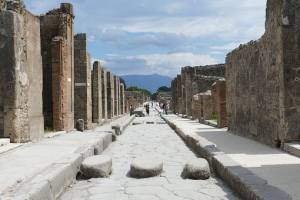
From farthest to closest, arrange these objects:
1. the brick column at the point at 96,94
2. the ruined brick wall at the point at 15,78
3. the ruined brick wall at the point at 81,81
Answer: the brick column at the point at 96,94
the ruined brick wall at the point at 81,81
the ruined brick wall at the point at 15,78

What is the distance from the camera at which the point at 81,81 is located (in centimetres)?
2023

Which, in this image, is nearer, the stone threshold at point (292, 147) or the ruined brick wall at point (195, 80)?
the stone threshold at point (292, 147)

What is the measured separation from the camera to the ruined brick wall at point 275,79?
32.5ft

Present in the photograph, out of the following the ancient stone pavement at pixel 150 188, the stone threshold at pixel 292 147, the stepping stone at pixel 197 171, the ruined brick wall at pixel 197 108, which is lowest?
the ancient stone pavement at pixel 150 188

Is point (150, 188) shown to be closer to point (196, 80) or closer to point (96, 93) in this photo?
point (96, 93)

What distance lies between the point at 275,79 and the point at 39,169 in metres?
5.18

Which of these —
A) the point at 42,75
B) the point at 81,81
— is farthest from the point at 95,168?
the point at 81,81

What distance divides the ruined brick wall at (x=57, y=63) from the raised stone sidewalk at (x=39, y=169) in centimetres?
500

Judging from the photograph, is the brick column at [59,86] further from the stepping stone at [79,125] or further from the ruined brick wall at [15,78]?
the ruined brick wall at [15,78]

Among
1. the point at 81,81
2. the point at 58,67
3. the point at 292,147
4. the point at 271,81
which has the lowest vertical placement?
the point at 292,147

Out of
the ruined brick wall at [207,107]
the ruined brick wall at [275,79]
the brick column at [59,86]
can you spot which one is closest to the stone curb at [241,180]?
the ruined brick wall at [275,79]

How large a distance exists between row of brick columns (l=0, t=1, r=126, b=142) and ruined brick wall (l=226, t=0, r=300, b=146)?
531cm

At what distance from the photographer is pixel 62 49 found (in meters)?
17.1

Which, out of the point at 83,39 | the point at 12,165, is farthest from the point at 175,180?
the point at 83,39
